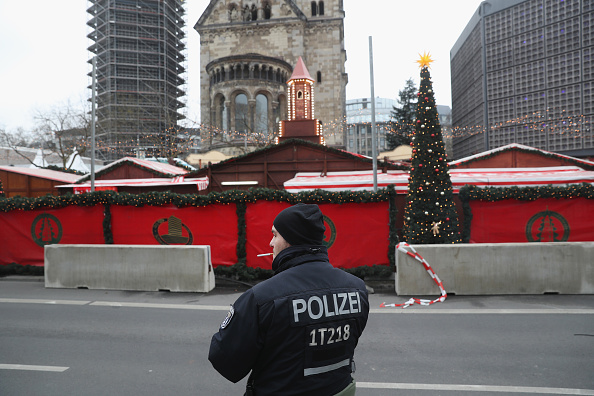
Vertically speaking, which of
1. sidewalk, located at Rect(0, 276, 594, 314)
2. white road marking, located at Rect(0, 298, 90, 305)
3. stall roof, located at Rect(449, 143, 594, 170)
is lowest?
sidewalk, located at Rect(0, 276, 594, 314)

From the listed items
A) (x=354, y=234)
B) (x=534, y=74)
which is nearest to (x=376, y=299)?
(x=354, y=234)

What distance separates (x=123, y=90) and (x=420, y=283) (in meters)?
48.3

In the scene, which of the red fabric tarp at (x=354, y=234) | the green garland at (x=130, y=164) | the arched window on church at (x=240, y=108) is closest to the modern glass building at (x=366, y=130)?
the arched window on church at (x=240, y=108)

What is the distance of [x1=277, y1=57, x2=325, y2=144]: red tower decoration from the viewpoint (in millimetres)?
21500

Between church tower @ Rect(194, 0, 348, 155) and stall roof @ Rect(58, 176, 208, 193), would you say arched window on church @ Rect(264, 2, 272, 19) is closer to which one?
church tower @ Rect(194, 0, 348, 155)

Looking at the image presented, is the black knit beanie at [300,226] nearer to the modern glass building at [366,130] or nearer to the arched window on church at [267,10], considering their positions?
the modern glass building at [366,130]

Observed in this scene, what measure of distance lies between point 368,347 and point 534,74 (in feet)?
109

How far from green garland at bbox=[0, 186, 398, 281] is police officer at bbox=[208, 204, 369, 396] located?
8.58 meters

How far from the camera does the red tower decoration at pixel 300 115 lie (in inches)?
846

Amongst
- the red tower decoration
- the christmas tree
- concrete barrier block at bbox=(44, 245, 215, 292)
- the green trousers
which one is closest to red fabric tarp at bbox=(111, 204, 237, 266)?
concrete barrier block at bbox=(44, 245, 215, 292)

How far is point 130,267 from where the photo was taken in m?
10.0

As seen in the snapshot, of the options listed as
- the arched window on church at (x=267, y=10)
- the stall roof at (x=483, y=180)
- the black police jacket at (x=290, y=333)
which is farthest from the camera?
the arched window on church at (x=267, y=10)

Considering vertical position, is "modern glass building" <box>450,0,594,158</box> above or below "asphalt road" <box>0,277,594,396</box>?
above

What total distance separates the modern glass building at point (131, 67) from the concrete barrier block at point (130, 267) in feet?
125
